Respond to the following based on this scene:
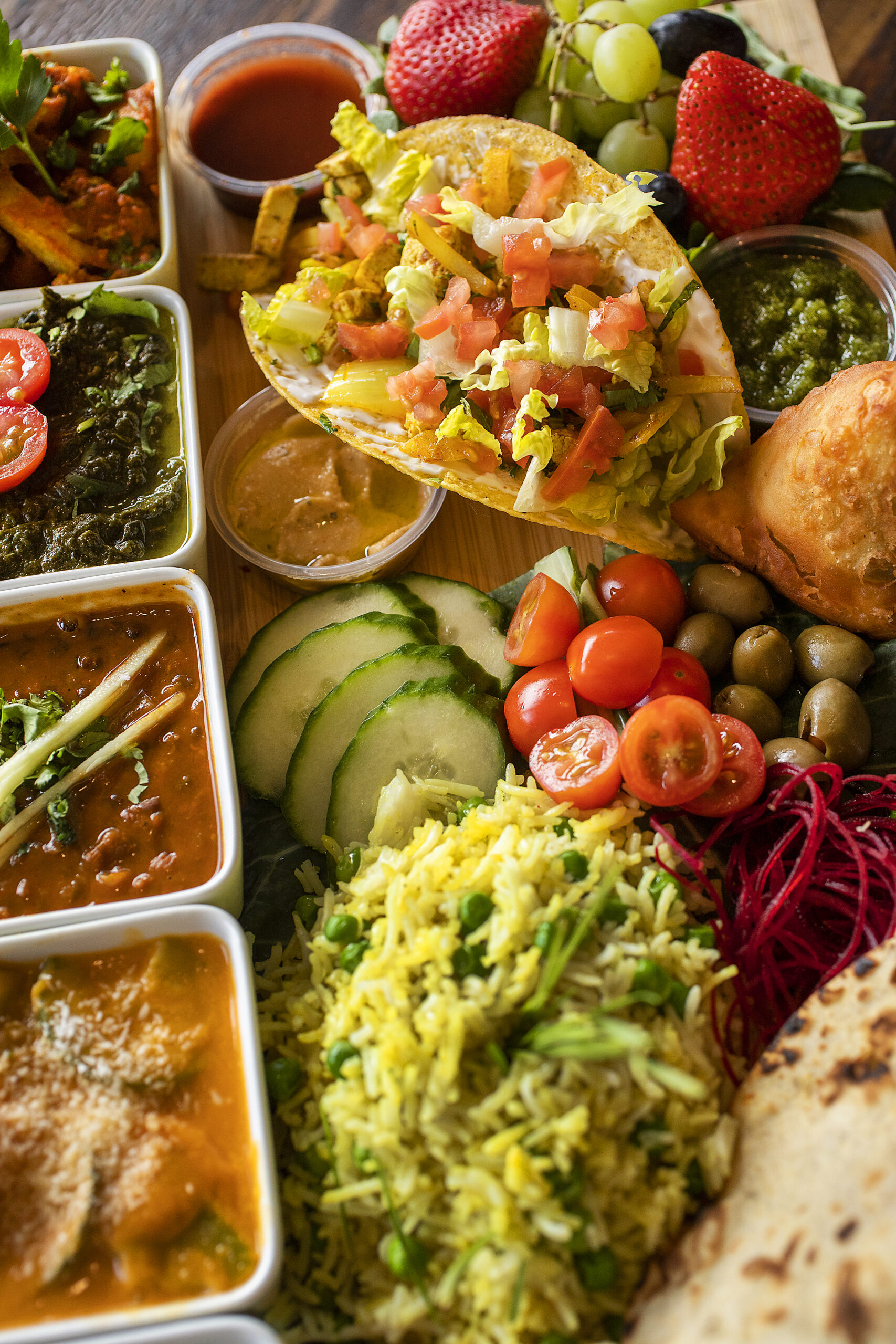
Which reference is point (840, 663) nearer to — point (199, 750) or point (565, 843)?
point (565, 843)

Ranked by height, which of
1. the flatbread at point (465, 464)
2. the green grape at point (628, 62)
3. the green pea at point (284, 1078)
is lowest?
the green pea at point (284, 1078)

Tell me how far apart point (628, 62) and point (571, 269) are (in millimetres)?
1113

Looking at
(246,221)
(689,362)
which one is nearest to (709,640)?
(689,362)

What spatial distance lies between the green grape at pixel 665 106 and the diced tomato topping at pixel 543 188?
817 millimetres

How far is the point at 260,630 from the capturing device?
351 centimetres

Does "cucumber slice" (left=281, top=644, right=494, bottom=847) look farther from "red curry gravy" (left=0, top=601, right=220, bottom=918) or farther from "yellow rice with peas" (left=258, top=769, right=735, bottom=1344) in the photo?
"yellow rice with peas" (left=258, top=769, right=735, bottom=1344)

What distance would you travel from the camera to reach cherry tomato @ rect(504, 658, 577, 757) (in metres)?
3.16

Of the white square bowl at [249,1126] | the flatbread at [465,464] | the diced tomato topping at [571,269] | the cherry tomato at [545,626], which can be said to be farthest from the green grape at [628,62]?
the white square bowl at [249,1126]

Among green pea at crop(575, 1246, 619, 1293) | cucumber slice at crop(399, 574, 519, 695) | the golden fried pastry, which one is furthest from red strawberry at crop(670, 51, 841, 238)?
green pea at crop(575, 1246, 619, 1293)

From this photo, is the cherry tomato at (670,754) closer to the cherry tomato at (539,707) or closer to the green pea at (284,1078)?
the cherry tomato at (539,707)

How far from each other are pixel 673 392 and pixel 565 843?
156 cm

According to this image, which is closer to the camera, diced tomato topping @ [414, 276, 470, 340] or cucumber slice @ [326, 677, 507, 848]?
cucumber slice @ [326, 677, 507, 848]

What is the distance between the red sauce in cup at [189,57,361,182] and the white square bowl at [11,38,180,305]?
0.25m

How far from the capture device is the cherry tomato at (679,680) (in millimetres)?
3172
